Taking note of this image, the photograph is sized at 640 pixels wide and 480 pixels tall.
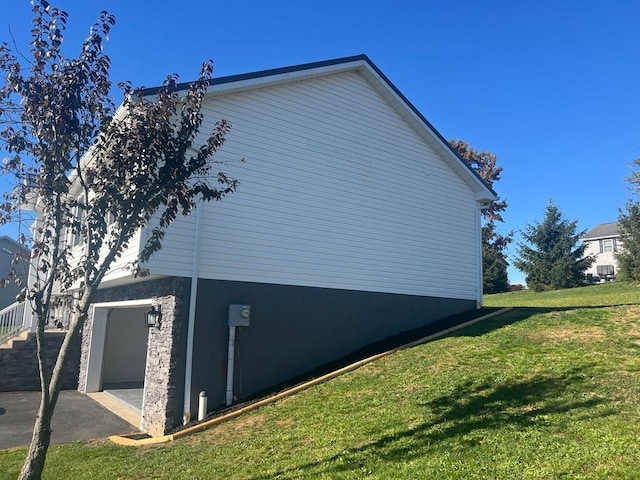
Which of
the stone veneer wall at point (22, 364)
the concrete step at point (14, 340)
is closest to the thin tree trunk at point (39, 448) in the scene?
the stone veneer wall at point (22, 364)

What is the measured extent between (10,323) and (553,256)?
29.9 meters

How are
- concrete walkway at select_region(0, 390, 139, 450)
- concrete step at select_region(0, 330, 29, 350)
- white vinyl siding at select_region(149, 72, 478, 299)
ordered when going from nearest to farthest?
concrete walkway at select_region(0, 390, 139, 450)
white vinyl siding at select_region(149, 72, 478, 299)
concrete step at select_region(0, 330, 29, 350)

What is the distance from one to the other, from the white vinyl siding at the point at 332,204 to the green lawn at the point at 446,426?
301cm

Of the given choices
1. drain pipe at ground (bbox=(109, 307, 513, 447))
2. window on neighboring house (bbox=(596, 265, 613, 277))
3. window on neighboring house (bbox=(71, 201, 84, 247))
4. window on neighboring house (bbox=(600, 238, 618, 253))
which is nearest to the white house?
drain pipe at ground (bbox=(109, 307, 513, 447))

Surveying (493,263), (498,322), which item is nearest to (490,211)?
(493,263)

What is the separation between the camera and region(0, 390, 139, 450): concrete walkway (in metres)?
9.52

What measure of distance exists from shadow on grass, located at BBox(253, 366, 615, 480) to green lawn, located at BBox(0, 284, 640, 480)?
24mm

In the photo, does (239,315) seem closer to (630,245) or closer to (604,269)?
(630,245)

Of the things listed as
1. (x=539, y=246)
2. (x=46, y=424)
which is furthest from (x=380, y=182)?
(x=539, y=246)

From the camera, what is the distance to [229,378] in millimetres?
10195

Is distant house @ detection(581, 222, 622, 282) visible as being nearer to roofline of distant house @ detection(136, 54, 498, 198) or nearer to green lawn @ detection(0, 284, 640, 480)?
roofline of distant house @ detection(136, 54, 498, 198)

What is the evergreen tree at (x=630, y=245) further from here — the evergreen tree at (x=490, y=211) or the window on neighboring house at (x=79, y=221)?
the window on neighboring house at (x=79, y=221)

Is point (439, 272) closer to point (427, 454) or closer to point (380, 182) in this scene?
point (380, 182)

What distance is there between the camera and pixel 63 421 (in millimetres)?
10898
